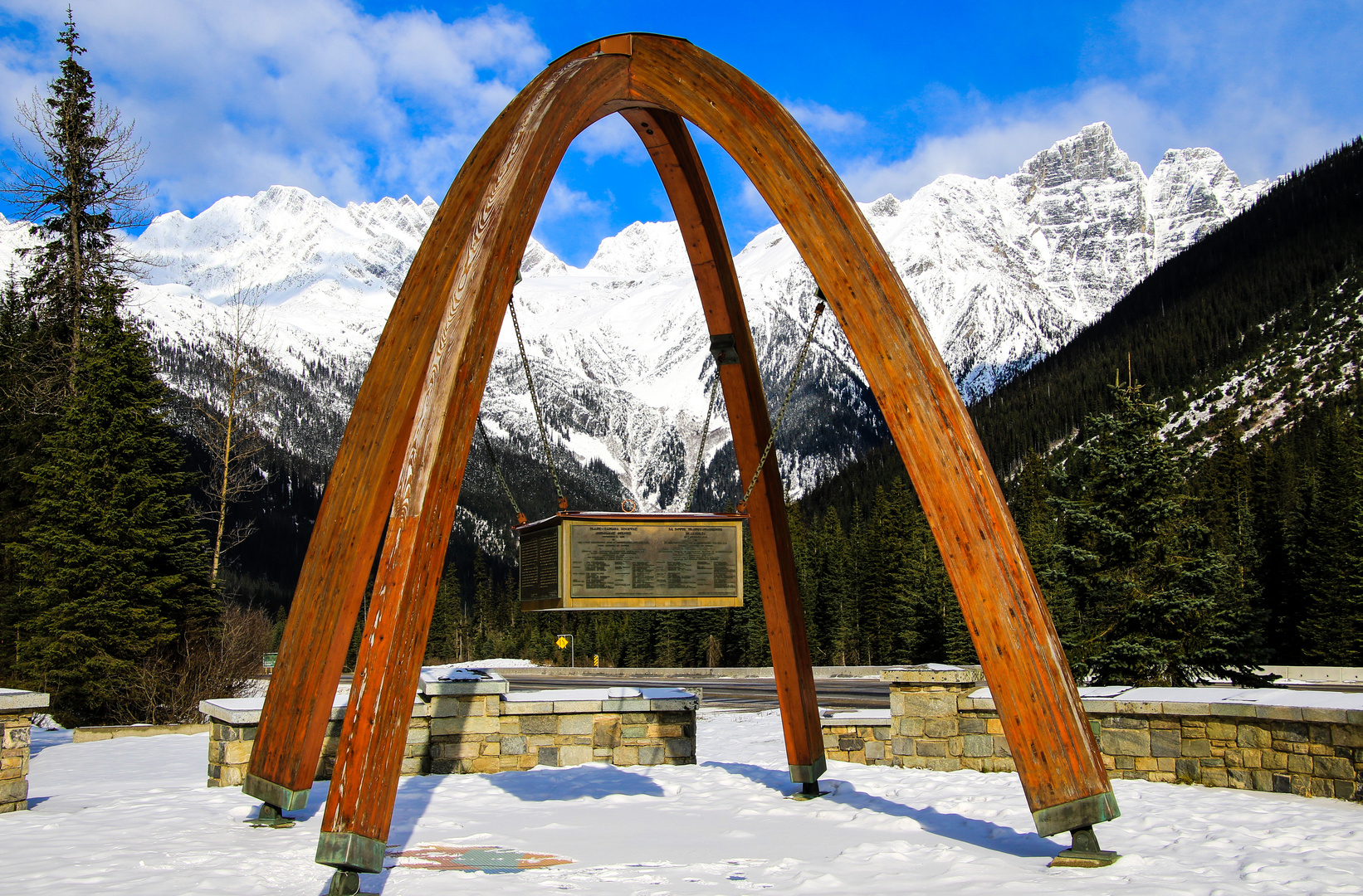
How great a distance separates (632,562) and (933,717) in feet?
14.3

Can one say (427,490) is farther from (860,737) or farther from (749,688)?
(749,688)

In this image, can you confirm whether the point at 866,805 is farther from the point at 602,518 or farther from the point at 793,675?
the point at 602,518

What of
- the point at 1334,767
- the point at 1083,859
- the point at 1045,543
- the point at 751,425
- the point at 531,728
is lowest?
the point at 1083,859

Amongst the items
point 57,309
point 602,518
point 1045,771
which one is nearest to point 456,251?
point 602,518

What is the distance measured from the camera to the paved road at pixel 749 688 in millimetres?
24797

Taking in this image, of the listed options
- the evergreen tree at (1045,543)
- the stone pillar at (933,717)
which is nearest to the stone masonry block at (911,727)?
the stone pillar at (933,717)

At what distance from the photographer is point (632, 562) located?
293 inches

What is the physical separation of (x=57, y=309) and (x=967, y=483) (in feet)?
75.8

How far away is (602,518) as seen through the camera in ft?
24.1

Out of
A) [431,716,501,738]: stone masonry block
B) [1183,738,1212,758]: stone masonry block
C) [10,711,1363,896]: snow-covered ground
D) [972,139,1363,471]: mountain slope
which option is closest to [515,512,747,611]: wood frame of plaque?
[10,711,1363,896]: snow-covered ground

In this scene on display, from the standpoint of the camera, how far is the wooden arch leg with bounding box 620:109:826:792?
27.5 ft

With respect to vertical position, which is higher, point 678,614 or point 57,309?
point 57,309

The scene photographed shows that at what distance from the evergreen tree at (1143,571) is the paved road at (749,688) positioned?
5.65 m

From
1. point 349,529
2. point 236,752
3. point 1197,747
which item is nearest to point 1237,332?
point 1197,747
